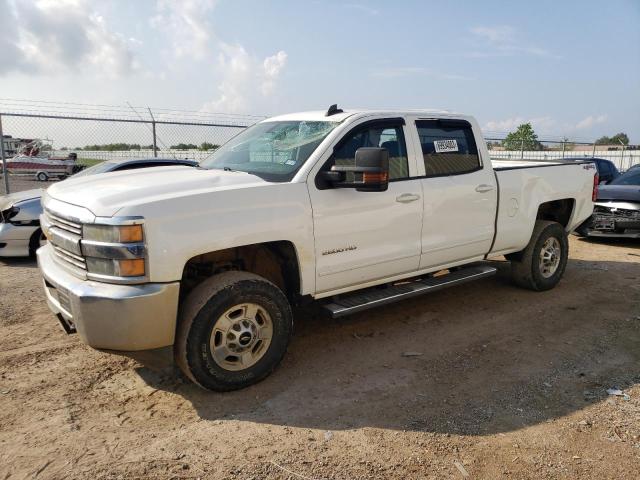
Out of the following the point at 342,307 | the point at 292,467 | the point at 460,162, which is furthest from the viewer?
the point at 460,162

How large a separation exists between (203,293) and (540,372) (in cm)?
267

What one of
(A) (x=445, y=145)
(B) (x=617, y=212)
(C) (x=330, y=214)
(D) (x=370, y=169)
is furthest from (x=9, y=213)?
(B) (x=617, y=212)

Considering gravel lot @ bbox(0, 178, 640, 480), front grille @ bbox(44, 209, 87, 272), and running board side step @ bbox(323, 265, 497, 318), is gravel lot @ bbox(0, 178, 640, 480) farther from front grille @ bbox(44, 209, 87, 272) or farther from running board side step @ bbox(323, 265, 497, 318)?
front grille @ bbox(44, 209, 87, 272)

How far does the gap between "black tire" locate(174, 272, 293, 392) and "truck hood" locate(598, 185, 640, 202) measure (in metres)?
7.66

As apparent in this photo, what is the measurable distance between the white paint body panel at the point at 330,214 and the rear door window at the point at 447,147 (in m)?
0.09

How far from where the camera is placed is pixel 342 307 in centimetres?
418

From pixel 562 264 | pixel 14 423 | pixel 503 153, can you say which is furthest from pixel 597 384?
pixel 503 153

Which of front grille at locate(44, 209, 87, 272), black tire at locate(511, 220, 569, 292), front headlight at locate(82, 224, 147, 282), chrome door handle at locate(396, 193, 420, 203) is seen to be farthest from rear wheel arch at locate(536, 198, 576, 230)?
front grille at locate(44, 209, 87, 272)

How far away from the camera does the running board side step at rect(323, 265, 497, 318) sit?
13.7 feet

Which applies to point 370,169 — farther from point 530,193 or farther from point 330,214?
point 530,193

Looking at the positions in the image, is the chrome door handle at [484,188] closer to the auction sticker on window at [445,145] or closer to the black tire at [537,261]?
the auction sticker on window at [445,145]

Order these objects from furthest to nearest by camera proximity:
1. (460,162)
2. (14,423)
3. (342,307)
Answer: (460,162), (342,307), (14,423)

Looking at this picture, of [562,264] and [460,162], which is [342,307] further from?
[562,264]

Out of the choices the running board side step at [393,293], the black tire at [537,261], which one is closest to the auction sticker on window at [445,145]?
the running board side step at [393,293]
